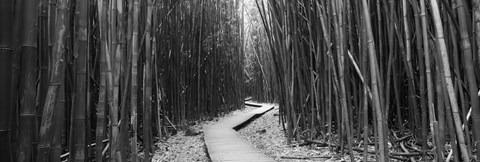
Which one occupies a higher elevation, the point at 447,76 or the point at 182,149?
the point at 447,76

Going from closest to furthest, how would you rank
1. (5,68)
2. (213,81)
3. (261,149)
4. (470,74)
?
(5,68)
(470,74)
(261,149)
(213,81)

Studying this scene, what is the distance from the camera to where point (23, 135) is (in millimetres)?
800

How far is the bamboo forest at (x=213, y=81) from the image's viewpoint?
2.80ft

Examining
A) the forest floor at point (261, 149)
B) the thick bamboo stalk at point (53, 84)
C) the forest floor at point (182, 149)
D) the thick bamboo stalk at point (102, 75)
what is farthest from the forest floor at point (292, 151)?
the thick bamboo stalk at point (53, 84)

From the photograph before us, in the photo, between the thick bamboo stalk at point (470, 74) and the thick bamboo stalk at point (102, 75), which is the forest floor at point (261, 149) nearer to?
the thick bamboo stalk at point (470, 74)

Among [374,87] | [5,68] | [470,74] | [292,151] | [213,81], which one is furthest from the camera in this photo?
[213,81]

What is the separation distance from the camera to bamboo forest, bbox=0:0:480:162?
2.80ft

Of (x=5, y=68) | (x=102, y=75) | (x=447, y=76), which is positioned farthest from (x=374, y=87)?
(x=5, y=68)

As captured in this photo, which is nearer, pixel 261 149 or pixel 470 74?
pixel 470 74

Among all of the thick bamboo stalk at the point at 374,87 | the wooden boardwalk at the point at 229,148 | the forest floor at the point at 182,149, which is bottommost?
the forest floor at the point at 182,149

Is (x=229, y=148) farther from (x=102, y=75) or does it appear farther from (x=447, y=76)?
(x=447, y=76)

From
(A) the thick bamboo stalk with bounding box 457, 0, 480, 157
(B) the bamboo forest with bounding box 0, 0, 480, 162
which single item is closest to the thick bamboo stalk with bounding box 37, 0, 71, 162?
(B) the bamboo forest with bounding box 0, 0, 480, 162

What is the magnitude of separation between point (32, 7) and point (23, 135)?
0.28 m

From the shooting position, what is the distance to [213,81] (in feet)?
15.4
